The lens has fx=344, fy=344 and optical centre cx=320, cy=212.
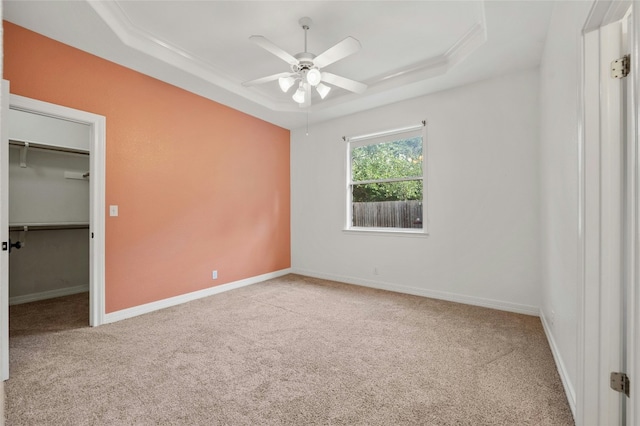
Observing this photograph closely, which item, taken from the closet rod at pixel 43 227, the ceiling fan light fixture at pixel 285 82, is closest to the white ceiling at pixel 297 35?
the ceiling fan light fixture at pixel 285 82

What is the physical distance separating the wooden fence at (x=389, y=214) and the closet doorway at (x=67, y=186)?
3.14m

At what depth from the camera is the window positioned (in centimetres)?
437

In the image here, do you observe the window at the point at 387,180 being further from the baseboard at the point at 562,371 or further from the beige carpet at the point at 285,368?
the baseboard at the point at 562,371

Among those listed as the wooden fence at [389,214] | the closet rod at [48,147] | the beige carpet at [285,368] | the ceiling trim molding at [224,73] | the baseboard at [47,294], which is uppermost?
the ceiling trim molding at [224,73]

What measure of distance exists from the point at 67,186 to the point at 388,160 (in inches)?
166

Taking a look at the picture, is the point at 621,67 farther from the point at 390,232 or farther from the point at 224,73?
the point at 224,73

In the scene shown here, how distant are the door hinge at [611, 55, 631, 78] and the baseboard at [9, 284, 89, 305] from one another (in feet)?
18.6

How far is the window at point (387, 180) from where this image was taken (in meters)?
4.37

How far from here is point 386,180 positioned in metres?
4.66

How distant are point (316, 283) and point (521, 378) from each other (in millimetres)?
2957

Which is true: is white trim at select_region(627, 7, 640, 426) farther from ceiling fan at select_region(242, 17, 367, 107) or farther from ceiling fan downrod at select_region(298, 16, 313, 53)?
ceiling fan downrod at select_region(298, 16, 313, 53)

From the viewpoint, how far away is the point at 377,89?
4.12 metres

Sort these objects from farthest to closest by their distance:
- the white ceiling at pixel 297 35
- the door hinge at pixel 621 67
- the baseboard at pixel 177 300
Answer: the baseboard at pixel 177 300, the white ceiling at pixel 297 35, the door hinge at pixel 621 67

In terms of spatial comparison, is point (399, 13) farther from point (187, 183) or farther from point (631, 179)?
point (187, 183)
